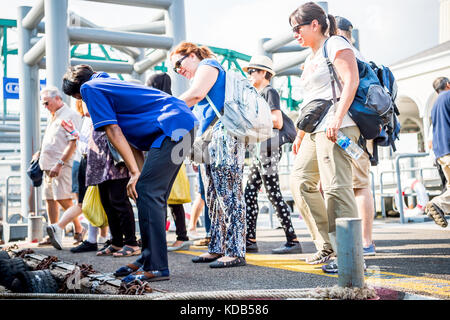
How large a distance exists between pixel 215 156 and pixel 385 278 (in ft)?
4.70

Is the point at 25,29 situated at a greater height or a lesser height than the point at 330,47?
greater

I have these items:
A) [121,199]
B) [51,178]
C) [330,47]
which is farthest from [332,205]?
[51,178]

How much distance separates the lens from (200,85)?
333 centimetres

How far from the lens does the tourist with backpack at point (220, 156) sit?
11.4ft

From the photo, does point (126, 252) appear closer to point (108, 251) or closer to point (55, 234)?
point (108, 251)

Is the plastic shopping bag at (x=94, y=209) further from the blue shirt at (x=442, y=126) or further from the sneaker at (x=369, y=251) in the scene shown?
the blue shirt at (x=442, y=126)

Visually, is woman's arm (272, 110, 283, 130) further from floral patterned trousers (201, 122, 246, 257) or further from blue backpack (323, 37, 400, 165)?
blue backpack (323, 37, 400, 165)

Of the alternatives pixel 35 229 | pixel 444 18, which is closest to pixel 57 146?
pixel 35 229

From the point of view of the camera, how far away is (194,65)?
3.63 meters

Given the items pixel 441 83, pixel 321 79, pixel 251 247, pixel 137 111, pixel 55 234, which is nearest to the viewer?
pixel 137 111

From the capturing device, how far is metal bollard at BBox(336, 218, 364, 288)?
1.82 meters

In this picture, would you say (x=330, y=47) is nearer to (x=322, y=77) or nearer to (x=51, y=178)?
(x=322, y=77)

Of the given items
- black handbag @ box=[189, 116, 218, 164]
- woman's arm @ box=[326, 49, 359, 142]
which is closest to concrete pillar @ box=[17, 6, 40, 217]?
black handbag @ box=[189, 116, 218, 164]
